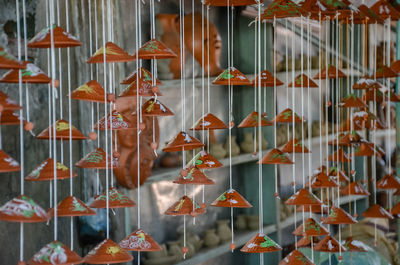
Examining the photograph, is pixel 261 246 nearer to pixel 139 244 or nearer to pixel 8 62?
pixel 139 244

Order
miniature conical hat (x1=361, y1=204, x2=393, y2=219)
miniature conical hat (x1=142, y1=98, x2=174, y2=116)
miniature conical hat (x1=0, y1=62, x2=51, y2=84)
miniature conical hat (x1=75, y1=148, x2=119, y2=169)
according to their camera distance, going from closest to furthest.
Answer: miniature conical hat (x1=0, y1=62, x2=51, y2=84), miniature conical hat (x1=75, y1=148, x2=119, y2=169), miniature conical hat (x1=142, y1=98, x2=174, y2=116), miniature conical hat (x1=361, y1=204, x2=393, y2=219)

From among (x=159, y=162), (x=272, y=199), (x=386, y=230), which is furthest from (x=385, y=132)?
(x=159, y=162)

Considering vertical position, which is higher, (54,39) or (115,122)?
(54,39)

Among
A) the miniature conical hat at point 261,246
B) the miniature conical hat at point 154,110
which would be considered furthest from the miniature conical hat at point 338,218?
the miniature conical hat at point 154,110

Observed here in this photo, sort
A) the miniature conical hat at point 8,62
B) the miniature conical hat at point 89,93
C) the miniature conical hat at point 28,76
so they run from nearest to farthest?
the miniature conical hat at point 8,62 → the miniature conical hat at point 28,76 → the miniature conical hat at point 89,93

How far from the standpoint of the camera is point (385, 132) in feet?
19.8

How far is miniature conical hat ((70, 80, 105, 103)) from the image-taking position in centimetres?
191

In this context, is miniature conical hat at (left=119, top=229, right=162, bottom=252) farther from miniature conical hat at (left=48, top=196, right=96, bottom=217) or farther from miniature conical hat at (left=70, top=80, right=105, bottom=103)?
miniature conical hat at (left=70, top=80, right=105, bottom=103)

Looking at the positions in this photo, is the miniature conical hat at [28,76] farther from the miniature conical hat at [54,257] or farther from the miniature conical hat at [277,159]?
the miniature conical hat at [277,159]

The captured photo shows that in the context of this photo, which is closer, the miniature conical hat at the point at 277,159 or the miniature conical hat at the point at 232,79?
the miniature conical hat at the point at 232,79

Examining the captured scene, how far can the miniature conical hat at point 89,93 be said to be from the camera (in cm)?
191

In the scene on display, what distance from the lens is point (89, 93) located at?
192 centimetres

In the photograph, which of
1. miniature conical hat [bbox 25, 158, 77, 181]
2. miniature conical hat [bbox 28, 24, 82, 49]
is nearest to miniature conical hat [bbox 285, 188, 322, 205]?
miniature conical hat [bbox 25, 158, 77, 181]

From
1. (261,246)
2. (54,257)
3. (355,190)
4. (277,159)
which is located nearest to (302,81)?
(277,159)
